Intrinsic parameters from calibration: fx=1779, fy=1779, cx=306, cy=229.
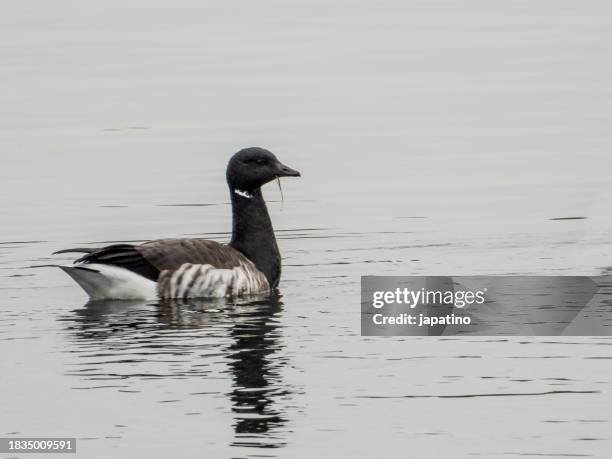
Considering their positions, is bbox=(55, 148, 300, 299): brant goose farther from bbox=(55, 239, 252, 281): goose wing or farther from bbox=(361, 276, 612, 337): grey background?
bbox=(361, 276, 612, 337): grey background

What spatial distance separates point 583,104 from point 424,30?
1291 cm

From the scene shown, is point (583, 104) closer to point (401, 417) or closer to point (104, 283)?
point (104, 283)

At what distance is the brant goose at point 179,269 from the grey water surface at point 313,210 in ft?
0.94

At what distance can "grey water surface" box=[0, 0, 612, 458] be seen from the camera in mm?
12461

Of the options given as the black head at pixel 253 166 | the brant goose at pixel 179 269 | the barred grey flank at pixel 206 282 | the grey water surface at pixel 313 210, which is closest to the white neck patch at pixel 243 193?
the black head at pixel 253 166

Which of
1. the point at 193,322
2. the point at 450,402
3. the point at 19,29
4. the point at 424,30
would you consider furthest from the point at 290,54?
the point at 450,402

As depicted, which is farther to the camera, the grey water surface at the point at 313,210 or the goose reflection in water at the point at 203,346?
the goose reflection in water at the point at 203,346

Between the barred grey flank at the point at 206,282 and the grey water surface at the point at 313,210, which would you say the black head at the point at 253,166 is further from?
the barred grey flank at the point at 206,282

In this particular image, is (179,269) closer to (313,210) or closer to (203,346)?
(203,346)

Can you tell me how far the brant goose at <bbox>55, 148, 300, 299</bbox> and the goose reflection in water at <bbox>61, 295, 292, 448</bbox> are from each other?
0.53 feet

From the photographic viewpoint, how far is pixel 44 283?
1856cm

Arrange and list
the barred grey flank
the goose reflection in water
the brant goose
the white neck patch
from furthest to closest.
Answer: the white neck patch → the barred grey flank → the brant goose → the goose reflection in water

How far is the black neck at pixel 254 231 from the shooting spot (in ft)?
60.5

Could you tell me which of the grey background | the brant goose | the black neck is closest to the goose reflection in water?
the brant goose
